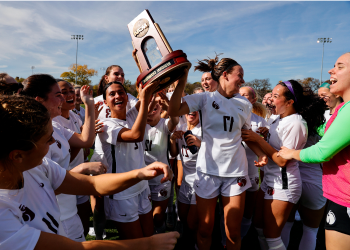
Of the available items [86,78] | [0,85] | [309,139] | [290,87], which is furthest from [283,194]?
[86,78]

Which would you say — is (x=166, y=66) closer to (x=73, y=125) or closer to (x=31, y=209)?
(x=31, y=209)

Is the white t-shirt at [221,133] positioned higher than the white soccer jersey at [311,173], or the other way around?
the white t-shirt at [221,133]

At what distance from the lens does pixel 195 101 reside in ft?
8.96

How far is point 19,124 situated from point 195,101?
1983 mm

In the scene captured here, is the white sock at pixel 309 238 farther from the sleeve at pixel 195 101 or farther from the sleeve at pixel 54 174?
the sleeve at pixel 54 174

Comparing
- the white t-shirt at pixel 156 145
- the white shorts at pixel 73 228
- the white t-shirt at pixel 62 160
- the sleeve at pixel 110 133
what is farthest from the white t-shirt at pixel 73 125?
the white t-shirt at pixel 156 145

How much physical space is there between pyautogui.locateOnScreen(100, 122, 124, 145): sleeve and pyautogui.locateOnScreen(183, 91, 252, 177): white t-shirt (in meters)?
0.91

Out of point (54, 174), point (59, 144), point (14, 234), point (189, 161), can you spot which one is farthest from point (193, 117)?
point (14, 234)

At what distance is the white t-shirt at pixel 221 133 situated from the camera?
267cm

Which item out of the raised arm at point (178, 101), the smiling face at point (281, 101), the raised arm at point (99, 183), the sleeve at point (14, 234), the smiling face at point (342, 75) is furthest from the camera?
the smiling face at point (281, 101)

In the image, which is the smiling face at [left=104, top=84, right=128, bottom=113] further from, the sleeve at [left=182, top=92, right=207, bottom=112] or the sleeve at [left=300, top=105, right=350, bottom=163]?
the sleeve at [left=300, top=105, right=350, bottom=163]

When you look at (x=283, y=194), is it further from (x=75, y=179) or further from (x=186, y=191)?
(x=75, y=179)

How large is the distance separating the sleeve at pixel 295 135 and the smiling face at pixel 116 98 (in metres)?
2.09

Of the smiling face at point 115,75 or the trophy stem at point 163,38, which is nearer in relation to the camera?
the trophy stem at point 163,38
